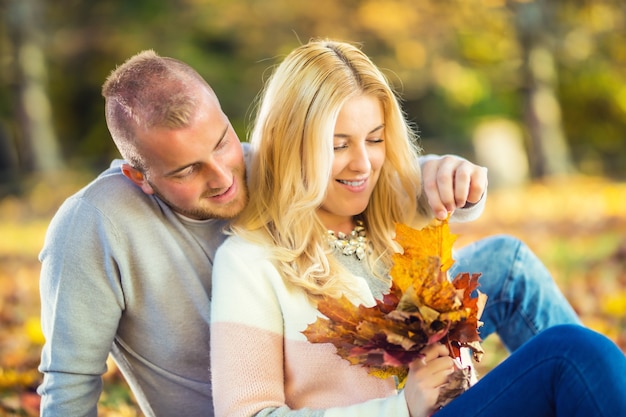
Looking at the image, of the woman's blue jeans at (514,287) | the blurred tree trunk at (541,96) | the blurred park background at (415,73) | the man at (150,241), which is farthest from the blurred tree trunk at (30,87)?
the woman's blue jeans at (514,287)

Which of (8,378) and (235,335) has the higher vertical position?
(235,335)

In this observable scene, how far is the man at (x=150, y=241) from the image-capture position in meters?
2.16

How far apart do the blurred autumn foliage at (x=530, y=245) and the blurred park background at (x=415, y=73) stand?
0.18 feet

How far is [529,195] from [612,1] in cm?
295

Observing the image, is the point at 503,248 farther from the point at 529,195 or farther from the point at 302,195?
the point at 529,195

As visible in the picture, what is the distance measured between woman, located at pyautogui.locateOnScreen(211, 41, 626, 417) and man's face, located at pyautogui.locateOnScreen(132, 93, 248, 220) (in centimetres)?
8

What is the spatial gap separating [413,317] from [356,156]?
0.62 m

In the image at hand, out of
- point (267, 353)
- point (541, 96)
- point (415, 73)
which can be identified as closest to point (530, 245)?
point (267, 353)

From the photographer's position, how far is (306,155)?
223 cm

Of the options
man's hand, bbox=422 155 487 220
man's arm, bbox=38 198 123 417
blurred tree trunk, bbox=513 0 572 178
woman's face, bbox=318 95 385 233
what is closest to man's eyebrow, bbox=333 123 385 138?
woman's face, bbox=318 95 385 233

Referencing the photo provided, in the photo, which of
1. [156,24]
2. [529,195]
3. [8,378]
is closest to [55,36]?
[156,24]

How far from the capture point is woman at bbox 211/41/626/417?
179 centimetres

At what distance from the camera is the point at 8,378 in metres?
3.25

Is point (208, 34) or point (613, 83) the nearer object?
point (613, 83)
